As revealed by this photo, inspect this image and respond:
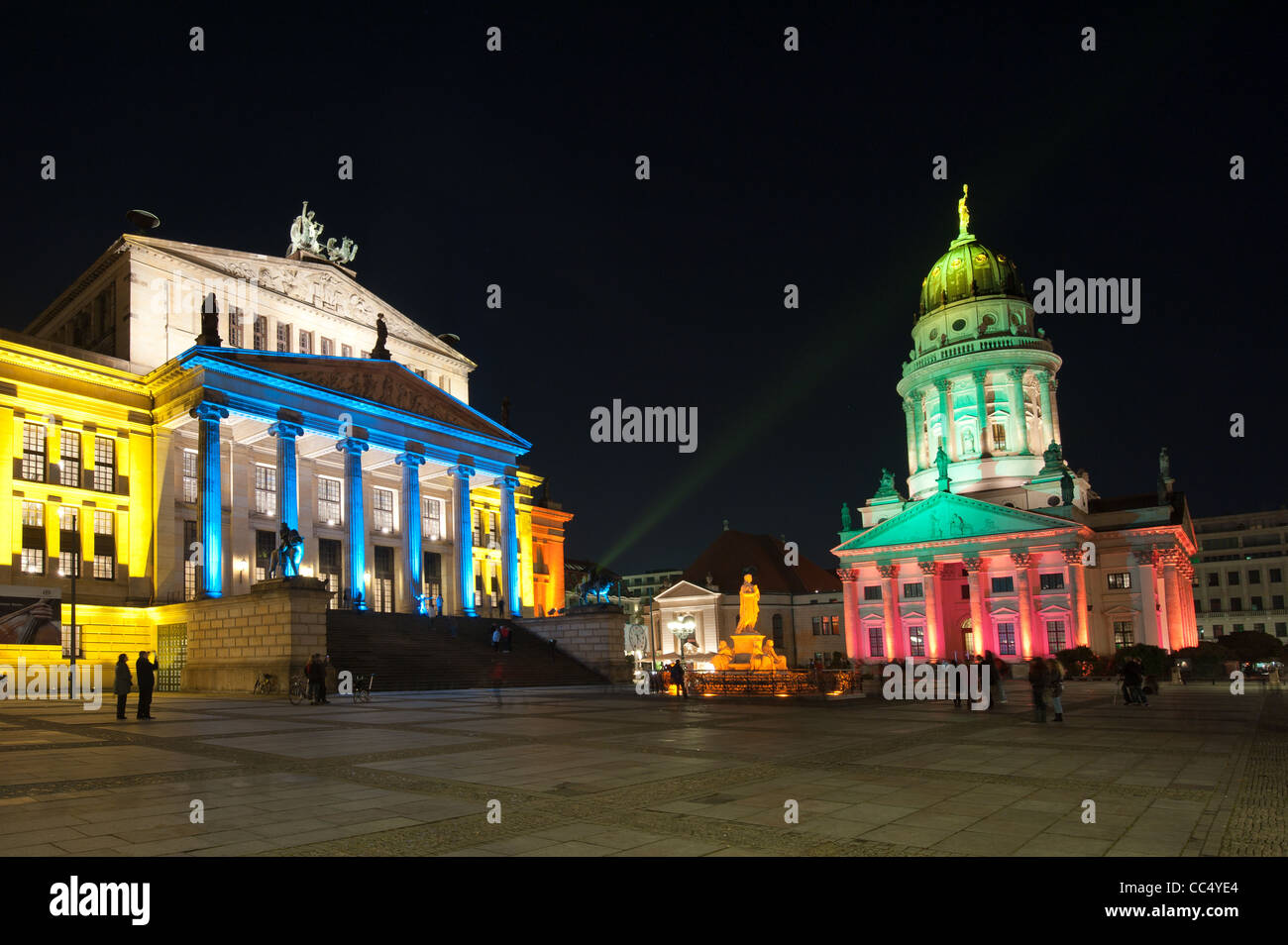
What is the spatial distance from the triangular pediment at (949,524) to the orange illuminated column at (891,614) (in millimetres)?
2512

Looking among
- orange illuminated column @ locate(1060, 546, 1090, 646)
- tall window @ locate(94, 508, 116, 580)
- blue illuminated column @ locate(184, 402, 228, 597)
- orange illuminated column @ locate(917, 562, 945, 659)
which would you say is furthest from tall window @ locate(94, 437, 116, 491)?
orange illuminated column @ locate(1060, 546, 1090, 646)

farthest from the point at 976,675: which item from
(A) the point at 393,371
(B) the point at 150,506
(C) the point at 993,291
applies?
(C) the point at 993,291

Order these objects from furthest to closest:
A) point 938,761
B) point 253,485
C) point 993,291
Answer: point 993,291
point 253,485
point 938,761

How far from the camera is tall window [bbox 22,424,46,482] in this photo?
4075 centimetres

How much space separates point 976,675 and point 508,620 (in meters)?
26.3

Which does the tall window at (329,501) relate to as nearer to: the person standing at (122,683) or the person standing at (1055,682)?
the person standing at (122,683)

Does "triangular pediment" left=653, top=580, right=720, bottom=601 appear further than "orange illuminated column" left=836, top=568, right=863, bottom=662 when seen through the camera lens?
Yes

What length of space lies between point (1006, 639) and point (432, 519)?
4685 cm

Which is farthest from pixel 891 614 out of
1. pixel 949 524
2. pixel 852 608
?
pixel 949 524

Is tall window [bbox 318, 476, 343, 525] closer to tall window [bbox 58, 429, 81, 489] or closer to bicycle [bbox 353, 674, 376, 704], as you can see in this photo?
tall window [bbox 58, 429, 81, 489]

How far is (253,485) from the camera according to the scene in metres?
49.5

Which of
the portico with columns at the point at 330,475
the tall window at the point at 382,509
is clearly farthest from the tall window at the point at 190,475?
the tall window at the point at 382,509

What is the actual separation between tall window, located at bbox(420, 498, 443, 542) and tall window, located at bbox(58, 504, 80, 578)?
70.5 ft

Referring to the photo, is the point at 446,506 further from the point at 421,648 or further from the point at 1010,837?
the point at 1010,837
